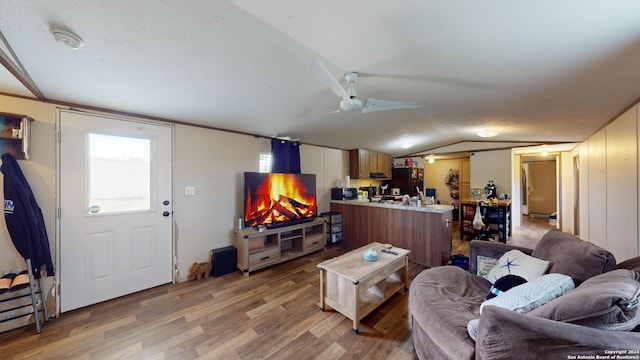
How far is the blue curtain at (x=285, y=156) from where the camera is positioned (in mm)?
3902

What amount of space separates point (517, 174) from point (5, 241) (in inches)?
349

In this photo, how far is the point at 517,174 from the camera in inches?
224

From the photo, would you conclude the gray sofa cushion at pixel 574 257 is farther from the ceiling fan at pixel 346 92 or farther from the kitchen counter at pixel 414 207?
the ceiling fan at pixel 346 92

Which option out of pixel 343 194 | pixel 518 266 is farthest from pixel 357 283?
pixel 343 194

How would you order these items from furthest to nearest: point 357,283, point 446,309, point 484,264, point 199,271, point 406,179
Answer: point 406,179, point 199,271, point 484,264, point 357,283, point 446,309

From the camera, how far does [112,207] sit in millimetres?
2541

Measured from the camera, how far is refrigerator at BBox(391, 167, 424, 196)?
6.48m

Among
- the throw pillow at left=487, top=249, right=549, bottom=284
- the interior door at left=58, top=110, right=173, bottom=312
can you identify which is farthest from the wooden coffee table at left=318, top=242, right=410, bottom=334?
the interior door at left=58, top=110, right=173, bottom=312

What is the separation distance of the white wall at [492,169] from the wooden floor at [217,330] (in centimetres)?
467

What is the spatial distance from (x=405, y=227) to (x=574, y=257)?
2243mm

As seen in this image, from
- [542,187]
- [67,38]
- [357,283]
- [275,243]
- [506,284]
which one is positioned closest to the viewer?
[67,38]

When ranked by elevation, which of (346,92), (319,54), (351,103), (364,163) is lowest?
(364,163)

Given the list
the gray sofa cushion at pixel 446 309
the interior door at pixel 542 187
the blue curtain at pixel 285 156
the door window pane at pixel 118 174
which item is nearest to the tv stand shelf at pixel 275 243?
the blue curtain at pixel 285 156

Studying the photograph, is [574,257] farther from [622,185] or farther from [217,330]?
[217,330]
